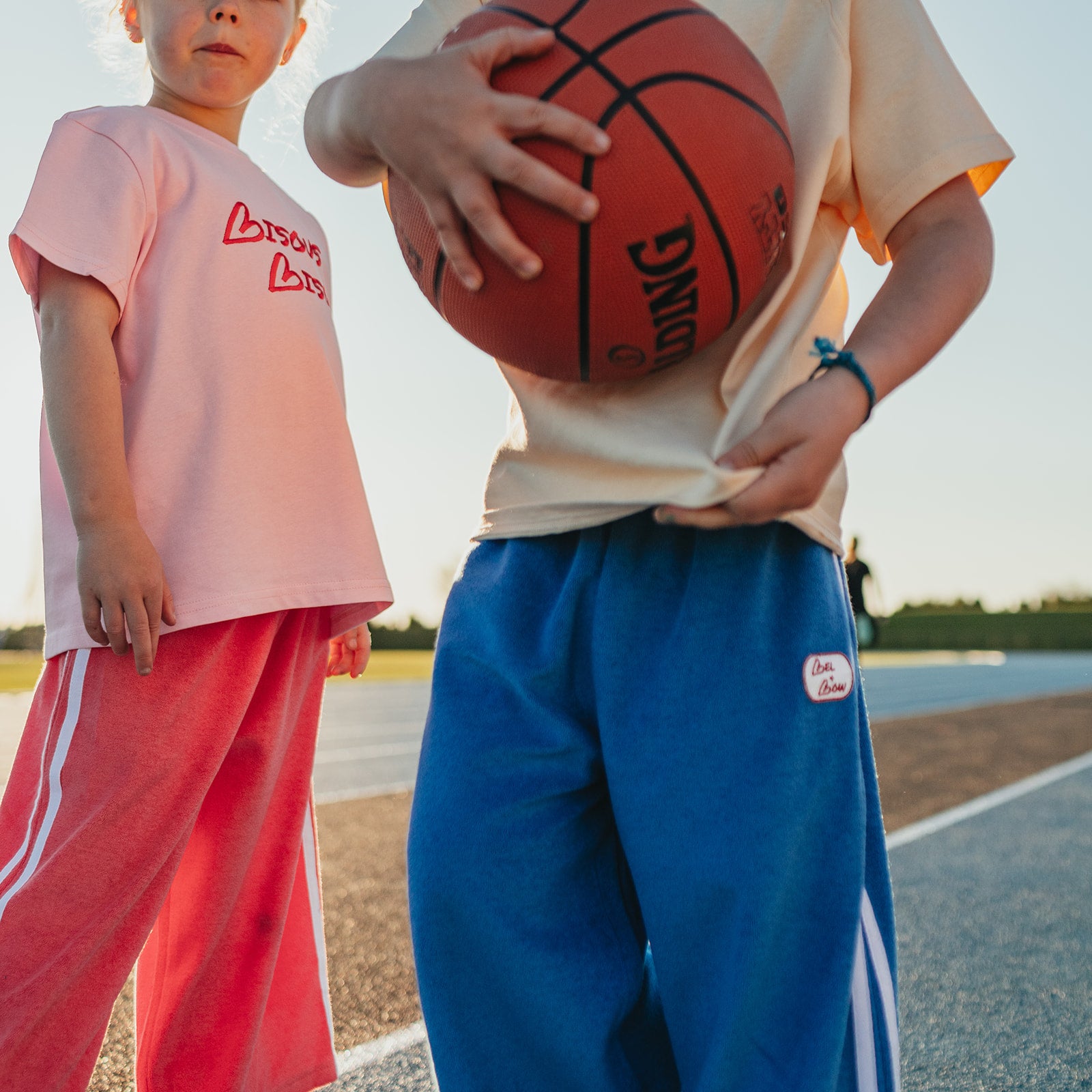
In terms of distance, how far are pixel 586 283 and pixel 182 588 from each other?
78 centimetres

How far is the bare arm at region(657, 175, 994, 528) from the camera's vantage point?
3.56ft

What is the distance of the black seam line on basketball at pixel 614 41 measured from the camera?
3.61 feet

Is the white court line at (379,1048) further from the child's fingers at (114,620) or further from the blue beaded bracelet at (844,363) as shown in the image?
the blue beaded bracelet at (844,363)

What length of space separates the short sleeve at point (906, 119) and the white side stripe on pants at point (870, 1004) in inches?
31.9

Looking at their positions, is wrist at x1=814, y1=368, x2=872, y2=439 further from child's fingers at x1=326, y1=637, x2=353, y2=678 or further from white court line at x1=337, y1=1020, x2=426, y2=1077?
white court line at x1=337, y1=1020, x2=426, y2=1077

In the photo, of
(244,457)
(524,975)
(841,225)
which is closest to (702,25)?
(841,225)

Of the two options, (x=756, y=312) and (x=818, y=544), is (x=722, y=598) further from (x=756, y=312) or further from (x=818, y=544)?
(x=756, y=312)

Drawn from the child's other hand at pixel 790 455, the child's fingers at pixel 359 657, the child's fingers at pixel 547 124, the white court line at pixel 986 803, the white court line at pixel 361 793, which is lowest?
the white court line at pixel 986 803

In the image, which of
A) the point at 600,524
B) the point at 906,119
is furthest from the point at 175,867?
the point at 906,119

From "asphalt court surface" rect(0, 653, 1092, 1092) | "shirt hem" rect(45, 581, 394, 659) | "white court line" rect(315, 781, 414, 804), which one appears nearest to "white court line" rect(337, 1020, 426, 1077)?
"asphalt court surface" rect(0, 653, 1092, 1092)

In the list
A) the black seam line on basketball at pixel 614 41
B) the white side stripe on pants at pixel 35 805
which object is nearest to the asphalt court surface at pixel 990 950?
the white side stripe on pants at pixel 35 805

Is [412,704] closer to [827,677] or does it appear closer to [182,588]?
[182,588]

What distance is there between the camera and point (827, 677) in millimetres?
1200

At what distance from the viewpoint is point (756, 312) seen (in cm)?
127
